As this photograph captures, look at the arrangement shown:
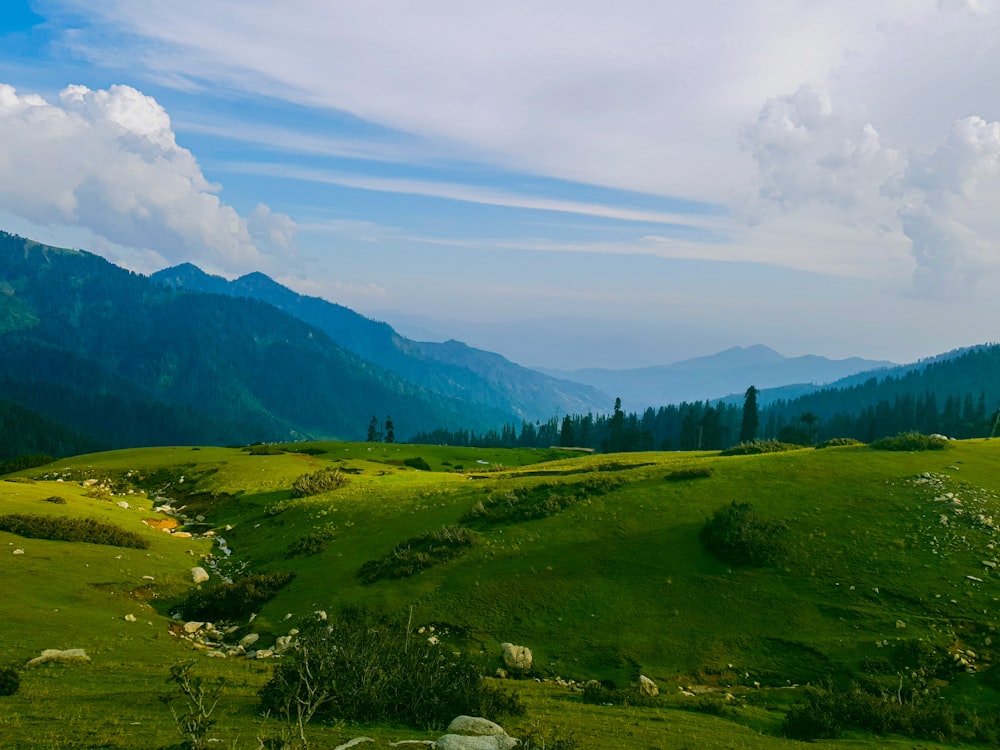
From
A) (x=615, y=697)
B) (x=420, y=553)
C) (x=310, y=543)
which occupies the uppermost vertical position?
(x=420, y=553)

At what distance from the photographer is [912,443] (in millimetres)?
39656

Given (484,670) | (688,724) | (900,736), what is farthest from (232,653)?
(900,736)

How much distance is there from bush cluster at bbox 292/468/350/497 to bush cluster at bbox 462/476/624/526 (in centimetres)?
1576

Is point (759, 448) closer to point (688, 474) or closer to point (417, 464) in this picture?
point (688, 474)

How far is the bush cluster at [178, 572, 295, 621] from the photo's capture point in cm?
2523

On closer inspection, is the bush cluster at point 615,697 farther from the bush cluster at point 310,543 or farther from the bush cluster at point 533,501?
the bush cluster at point 310,543

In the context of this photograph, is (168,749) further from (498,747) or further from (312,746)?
(498,747)

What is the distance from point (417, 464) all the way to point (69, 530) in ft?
159

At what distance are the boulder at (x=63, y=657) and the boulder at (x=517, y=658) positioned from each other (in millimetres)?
12479

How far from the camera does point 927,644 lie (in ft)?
66.2

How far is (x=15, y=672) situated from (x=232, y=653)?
7439 mm

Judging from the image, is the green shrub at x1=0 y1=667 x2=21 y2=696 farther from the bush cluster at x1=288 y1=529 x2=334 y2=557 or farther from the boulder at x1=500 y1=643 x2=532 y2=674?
the bush cluster at x1=288 y1=529 x2=334 y2=557

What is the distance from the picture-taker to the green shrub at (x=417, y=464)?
7725 centimetres

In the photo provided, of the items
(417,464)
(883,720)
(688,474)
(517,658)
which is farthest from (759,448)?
(417,464)
